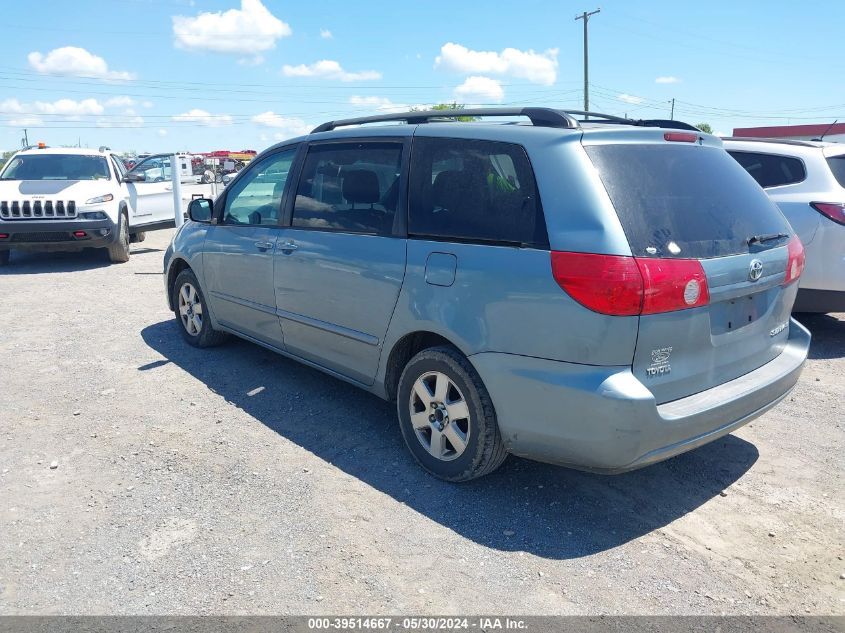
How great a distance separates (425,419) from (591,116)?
6.54 feet

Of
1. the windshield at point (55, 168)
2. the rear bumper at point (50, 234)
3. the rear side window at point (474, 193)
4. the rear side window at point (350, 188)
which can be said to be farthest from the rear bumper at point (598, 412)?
the windshield at point (55, 168)

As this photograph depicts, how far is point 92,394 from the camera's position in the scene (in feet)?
16.4

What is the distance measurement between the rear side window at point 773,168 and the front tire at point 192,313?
5.00m

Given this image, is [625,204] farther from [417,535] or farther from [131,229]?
[131,229]

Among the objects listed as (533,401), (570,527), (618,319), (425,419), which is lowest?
(570,527)

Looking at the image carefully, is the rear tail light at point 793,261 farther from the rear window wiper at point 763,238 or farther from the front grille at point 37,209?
the front grille at point 37,209

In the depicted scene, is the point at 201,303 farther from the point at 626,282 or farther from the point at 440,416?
the point at 626,282

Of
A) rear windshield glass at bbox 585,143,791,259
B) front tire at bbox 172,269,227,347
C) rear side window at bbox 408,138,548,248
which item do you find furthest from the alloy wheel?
front tire at bbox 172,269,227,347

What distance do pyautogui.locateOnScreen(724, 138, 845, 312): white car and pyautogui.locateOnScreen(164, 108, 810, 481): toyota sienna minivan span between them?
2.25 metres

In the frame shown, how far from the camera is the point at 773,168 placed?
618 centimetres

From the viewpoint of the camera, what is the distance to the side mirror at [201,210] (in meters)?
5.59

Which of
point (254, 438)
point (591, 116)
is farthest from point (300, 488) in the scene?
point (591, 116)

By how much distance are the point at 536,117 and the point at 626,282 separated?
1.11 meters

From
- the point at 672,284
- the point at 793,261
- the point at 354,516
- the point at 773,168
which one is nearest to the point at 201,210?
the point at 354,516
